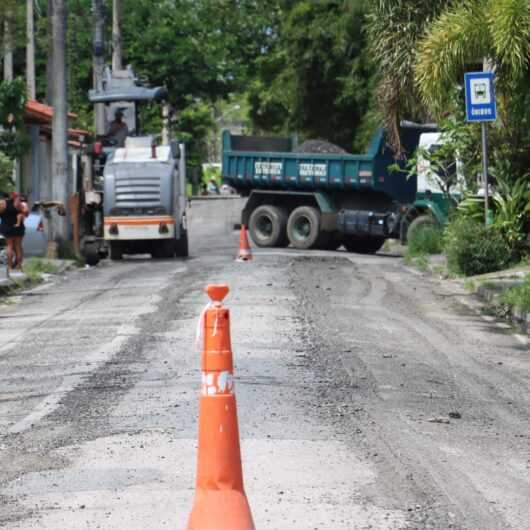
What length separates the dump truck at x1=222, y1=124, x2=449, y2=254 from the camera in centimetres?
3159

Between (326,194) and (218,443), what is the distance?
27.8 meters

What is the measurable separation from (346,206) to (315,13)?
1294 centimetres

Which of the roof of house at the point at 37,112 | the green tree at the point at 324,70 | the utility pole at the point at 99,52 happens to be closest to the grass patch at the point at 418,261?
the utility pole at the point at 99,52

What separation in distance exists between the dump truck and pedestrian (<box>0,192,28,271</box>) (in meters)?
9.43

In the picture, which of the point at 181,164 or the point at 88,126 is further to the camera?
the point at 88,126

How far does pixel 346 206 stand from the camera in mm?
33531

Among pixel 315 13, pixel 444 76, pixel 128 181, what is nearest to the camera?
pixel 444 76

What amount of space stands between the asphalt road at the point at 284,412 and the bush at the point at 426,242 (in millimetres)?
8938

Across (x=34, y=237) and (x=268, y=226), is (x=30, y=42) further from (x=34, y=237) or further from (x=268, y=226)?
(x=34, y=237)

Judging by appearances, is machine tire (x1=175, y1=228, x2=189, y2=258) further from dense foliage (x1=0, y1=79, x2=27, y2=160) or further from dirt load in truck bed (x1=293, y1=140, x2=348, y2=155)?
dirt load in truck bed (x1=293, y1=140, x2=348, y2=155)

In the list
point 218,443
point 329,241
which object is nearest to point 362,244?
point 329,241

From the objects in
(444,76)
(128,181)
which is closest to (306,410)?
(444,76)

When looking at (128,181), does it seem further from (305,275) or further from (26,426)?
(26,426)

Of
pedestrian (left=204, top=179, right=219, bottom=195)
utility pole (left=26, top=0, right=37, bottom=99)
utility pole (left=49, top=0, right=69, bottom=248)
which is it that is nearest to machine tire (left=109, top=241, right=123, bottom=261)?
utility pole (left=49, top=0, right=69, bottom=248)
